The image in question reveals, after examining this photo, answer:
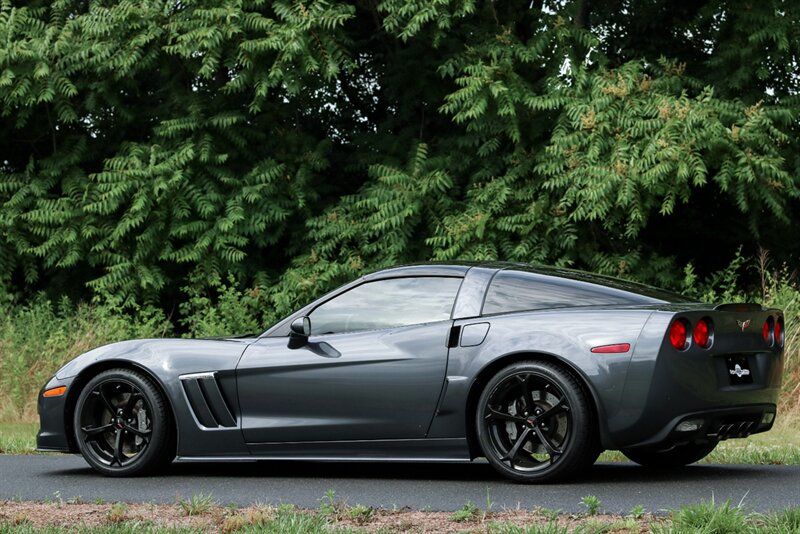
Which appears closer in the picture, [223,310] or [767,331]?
[767,331]

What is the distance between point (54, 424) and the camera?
841 cm

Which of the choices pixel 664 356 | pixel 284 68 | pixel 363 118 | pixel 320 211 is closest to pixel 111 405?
pixel 664 356

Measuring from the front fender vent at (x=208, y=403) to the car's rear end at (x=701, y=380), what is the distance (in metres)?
2.66

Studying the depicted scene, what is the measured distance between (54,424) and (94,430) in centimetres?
34

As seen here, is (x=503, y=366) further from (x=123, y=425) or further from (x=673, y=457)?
(x=123, y=425)

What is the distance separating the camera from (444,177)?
16594mm

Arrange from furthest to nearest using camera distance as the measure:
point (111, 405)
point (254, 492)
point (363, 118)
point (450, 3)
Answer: point (363, 118)
point (450, 3)
point (111, 405)
point (254, 492)

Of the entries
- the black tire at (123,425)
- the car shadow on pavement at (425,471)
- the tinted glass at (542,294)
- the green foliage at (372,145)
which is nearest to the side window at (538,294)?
the tinted glass at (542,294)

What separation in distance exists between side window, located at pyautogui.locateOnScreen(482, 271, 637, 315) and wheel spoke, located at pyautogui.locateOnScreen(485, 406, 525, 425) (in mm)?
666

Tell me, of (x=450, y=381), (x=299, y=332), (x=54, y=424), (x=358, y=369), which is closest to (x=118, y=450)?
(x=54, y=424)

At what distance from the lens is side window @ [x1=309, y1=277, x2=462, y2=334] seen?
772cm

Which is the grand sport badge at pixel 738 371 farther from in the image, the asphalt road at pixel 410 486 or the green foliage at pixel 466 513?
the green foliage at pixel 466 513

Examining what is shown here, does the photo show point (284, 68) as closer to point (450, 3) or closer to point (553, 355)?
point (450, 3)

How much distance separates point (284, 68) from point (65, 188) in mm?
4121
